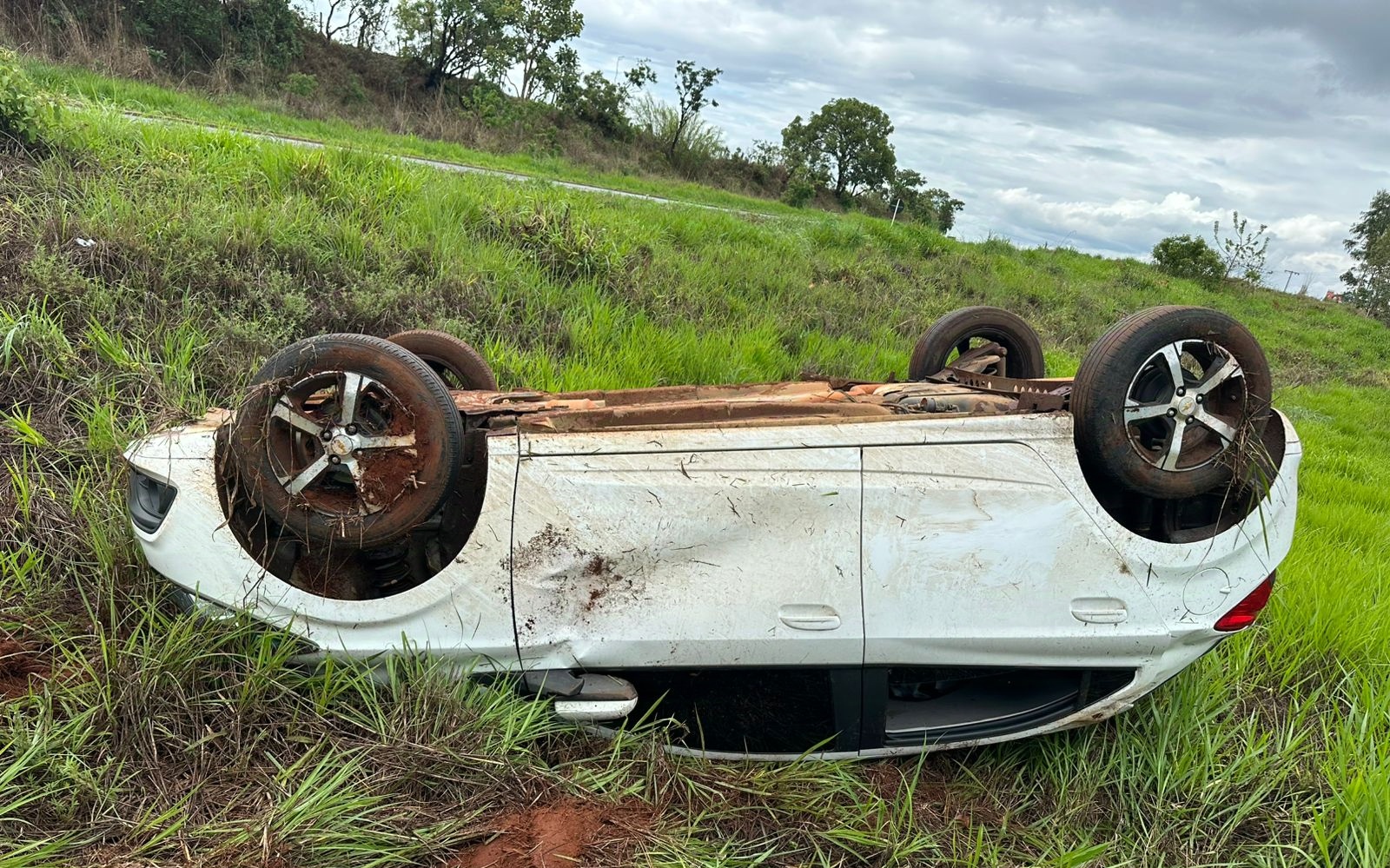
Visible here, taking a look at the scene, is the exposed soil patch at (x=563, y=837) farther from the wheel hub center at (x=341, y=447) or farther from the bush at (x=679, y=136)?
the bush at (x=679, y=136)

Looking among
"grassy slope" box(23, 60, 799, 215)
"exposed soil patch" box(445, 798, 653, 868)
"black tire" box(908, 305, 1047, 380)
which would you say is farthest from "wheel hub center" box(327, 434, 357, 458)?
"grassy slope" box(23, 60, 799, 215)

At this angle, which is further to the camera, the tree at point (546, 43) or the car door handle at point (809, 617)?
the tree at point (546, 43)

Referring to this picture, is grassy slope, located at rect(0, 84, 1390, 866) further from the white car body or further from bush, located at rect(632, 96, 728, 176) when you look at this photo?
bush, located at rect(632, 96, 728, 176)

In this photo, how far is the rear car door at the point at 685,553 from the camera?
2271 millimetres

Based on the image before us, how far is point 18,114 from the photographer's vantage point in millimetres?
5066

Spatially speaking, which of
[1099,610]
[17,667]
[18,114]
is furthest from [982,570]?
[18,114]

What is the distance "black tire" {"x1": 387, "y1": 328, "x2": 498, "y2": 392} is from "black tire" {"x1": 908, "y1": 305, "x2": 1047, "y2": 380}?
2009mm

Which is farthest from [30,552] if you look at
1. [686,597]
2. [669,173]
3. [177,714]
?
[669,173]

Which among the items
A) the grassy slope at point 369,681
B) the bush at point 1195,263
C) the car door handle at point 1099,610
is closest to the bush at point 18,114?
the grassy slope at point 369,681

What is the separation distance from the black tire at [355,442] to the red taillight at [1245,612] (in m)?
2.35

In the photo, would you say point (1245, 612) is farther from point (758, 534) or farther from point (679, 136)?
point (679, 136)

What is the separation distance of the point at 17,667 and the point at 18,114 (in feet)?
14.4

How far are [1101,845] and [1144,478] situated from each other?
1058 mm

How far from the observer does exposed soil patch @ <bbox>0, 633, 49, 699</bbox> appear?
2340mm
